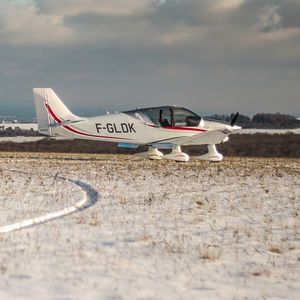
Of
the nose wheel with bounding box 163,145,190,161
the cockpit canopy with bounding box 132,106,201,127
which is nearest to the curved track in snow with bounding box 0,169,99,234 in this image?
the nose wheel with bounding box 163,145,190,161

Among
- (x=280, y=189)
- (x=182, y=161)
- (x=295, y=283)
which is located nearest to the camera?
(x=295, y=283)

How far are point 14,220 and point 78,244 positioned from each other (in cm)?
182

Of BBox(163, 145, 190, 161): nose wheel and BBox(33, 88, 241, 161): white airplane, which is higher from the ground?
BBox(33, 88, 241, 161): white airplane

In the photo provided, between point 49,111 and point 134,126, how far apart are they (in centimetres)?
404

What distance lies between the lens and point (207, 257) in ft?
18.8

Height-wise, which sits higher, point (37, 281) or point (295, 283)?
point (37, 281)

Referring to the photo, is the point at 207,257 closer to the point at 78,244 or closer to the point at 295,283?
the point at 295,283

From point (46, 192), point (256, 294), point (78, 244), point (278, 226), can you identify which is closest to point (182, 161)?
point (46, 192)

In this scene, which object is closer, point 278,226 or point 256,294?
point 256,294

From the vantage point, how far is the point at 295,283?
4.95 meters

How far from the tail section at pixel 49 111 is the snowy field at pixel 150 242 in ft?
28.5

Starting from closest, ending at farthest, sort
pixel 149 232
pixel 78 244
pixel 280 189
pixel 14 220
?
pixel 78 244
pixel 149 232
pixel 14 220
pixel 280 189

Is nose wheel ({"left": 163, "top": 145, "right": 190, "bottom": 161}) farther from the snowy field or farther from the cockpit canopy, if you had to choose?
the snowy field

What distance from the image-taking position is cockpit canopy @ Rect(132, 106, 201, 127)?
67.0 ft
